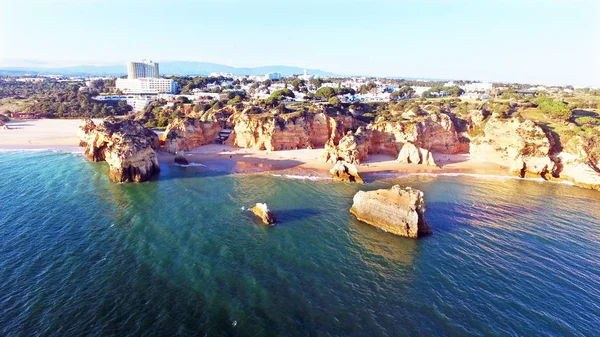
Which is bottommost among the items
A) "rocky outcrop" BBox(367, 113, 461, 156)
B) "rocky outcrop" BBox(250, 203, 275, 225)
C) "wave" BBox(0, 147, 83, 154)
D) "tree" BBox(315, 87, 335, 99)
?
"wave" BBox(0, 147, 83, 154)

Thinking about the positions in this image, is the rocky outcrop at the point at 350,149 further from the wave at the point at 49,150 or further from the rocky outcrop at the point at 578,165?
the wave at the point at 49,150

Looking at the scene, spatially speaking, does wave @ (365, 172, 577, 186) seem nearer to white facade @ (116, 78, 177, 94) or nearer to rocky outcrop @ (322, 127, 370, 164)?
rocky outcrop @ (322, 127, 370, 164)

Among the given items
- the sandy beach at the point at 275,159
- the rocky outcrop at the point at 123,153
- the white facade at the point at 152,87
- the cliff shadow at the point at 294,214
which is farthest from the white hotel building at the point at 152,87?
the cliff shadow at the point at 294,214

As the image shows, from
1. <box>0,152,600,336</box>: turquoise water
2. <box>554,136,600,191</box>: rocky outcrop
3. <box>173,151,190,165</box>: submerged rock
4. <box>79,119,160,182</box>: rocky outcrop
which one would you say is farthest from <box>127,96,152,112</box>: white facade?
<box>554,136,600,191</box>: rocky outcrop

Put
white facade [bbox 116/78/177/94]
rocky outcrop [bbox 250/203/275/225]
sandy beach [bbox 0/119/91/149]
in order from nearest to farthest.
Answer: rocky outcrop [bbox 250/203/275/225], sandy beach [bbox 0/119/91/149], white facade [bbox 116/78/177/94]

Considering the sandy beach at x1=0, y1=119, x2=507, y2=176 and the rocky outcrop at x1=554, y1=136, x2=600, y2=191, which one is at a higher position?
the rocky outcrop at x1=554, y1=136, x2=600, y2=191
